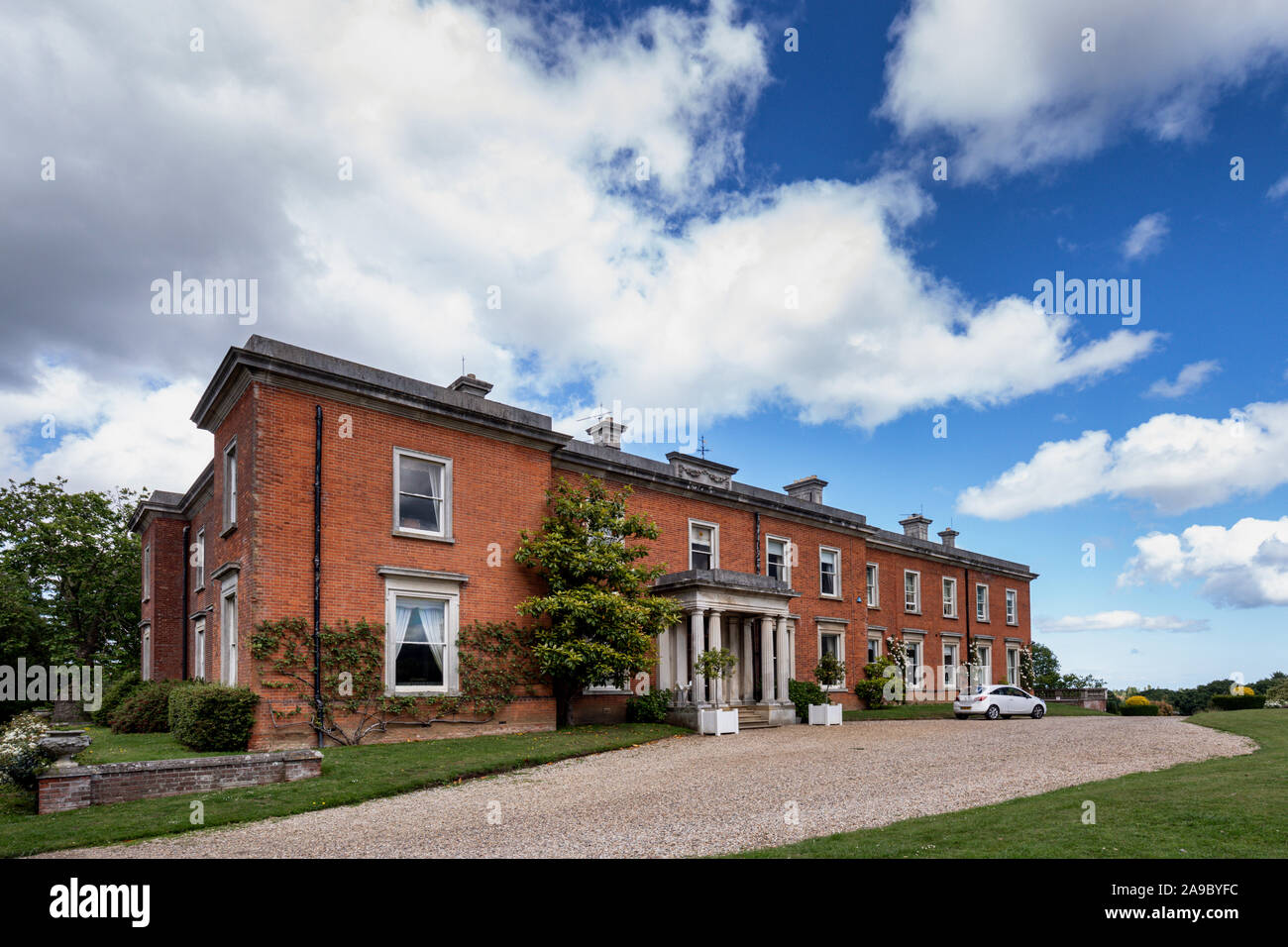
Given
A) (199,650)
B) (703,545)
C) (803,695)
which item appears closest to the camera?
(199,650)

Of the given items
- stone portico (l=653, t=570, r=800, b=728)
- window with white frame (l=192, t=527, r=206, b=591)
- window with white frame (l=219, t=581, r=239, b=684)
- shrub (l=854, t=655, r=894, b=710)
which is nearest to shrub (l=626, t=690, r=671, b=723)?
stone portico (l=653, t=570, r=800, b=728)

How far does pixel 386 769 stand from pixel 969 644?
3363 cm

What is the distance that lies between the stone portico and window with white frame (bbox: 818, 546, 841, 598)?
5.47m

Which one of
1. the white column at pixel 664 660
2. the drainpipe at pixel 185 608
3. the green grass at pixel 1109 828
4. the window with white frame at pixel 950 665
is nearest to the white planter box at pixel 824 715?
the white column at pixel 664 660

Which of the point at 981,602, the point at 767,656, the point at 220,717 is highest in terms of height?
the point at 981,602

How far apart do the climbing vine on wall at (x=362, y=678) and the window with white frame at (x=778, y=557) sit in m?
12.0

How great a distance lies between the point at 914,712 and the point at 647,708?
11929 millimetres

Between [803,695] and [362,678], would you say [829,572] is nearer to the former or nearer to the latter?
[803,695]

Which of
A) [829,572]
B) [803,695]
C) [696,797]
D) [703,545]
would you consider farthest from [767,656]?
[696,797]

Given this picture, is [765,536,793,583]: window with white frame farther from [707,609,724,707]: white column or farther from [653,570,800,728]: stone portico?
[707,609,724,707]: white column

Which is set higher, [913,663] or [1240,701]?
[913,663]

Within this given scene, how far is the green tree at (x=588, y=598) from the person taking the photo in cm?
1978

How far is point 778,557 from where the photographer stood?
29.6 m

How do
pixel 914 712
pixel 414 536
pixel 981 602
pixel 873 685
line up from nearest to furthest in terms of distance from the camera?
pixel 414 536
pixel 914 712
pixel 873 685
pixel 981 602
